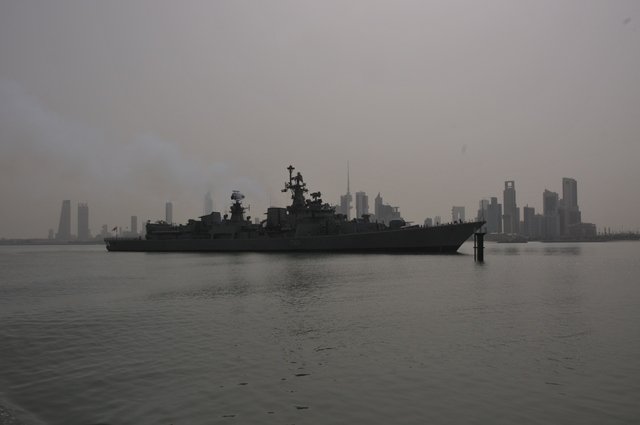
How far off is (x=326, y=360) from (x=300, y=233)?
184 ft

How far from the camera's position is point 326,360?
10.2 meters

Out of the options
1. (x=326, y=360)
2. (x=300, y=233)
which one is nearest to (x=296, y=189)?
(x=300, y=233)

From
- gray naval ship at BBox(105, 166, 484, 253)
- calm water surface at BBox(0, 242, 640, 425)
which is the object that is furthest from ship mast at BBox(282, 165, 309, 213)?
calm water surface at BBox(0, 242, 640, 425)

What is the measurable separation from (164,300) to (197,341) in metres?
9.25

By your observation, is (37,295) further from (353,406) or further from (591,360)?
(591,360)

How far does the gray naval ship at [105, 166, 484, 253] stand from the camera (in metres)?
59.8

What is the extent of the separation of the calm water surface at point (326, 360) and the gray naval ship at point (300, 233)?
3907 centimetres

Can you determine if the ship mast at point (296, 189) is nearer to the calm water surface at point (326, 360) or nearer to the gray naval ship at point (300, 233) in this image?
the gray naval ship at point (300, 233)

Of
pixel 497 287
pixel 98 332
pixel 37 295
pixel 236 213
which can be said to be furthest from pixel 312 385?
pixel 236 213

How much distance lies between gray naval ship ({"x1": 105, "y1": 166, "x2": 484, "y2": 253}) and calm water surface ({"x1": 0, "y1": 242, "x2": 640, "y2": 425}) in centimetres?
3907

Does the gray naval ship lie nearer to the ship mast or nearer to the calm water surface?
the ship mast

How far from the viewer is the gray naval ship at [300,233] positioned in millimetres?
59781

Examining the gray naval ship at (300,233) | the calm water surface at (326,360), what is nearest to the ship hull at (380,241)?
the gray naval ship at (300,233)

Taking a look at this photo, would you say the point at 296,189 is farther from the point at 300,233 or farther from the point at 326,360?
the point at 326,360
